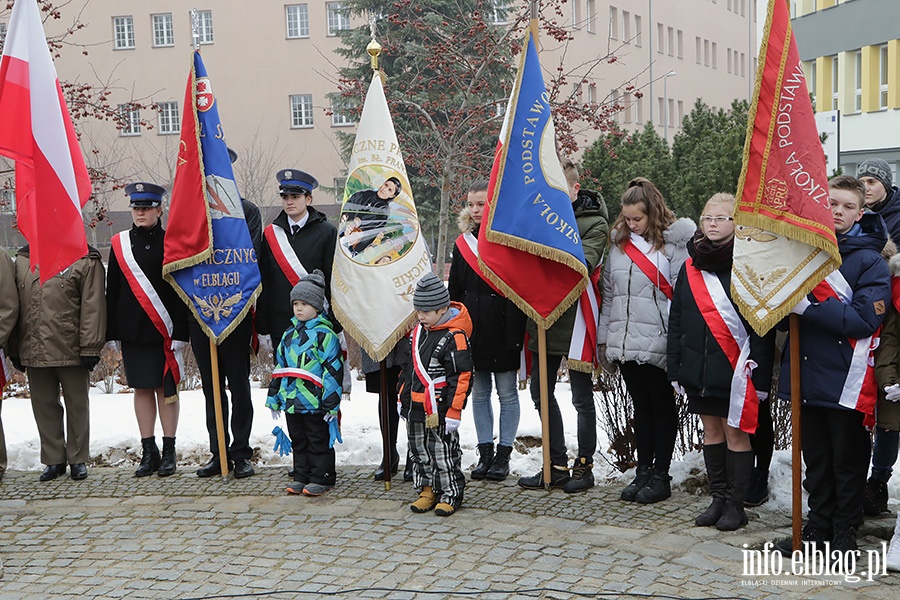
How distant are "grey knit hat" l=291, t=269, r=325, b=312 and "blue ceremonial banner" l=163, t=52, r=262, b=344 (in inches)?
22.5

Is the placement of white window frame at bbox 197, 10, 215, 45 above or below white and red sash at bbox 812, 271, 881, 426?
above

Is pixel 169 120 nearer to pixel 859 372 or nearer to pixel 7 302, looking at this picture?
pixel 7 302

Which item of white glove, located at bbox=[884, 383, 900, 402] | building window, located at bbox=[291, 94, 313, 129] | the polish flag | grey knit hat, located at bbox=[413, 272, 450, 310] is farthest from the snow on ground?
building window, located at bbox=[291, 94, 313, 129]

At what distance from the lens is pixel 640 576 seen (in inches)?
217

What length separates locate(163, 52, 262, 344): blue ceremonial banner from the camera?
768 centimetres

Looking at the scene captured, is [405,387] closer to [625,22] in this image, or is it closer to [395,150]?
[395,150]

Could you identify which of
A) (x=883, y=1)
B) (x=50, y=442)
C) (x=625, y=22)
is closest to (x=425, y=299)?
(x=50, y=442)

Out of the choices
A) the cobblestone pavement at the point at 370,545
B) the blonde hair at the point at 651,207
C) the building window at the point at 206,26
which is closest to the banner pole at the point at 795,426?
the cobblestone pavement at the point at 370,545

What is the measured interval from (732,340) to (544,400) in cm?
148

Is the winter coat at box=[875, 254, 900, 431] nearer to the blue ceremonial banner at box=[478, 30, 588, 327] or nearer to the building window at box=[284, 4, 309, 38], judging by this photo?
the blue ceremonial banner at box=[478, 30, 588, 327]

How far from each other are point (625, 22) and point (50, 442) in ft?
159

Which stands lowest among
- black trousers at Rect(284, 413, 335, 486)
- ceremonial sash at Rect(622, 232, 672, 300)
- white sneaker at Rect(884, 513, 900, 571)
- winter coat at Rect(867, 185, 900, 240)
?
white sneaker at Rect(884, 513, 900, 571)

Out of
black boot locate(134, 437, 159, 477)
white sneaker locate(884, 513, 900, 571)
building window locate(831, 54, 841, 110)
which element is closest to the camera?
white sneaker locate(884, 513, 900, 571)

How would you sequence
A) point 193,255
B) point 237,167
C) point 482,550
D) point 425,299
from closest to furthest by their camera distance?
point 482,550 < point 425,299 < point 193,255 < point 237,167
